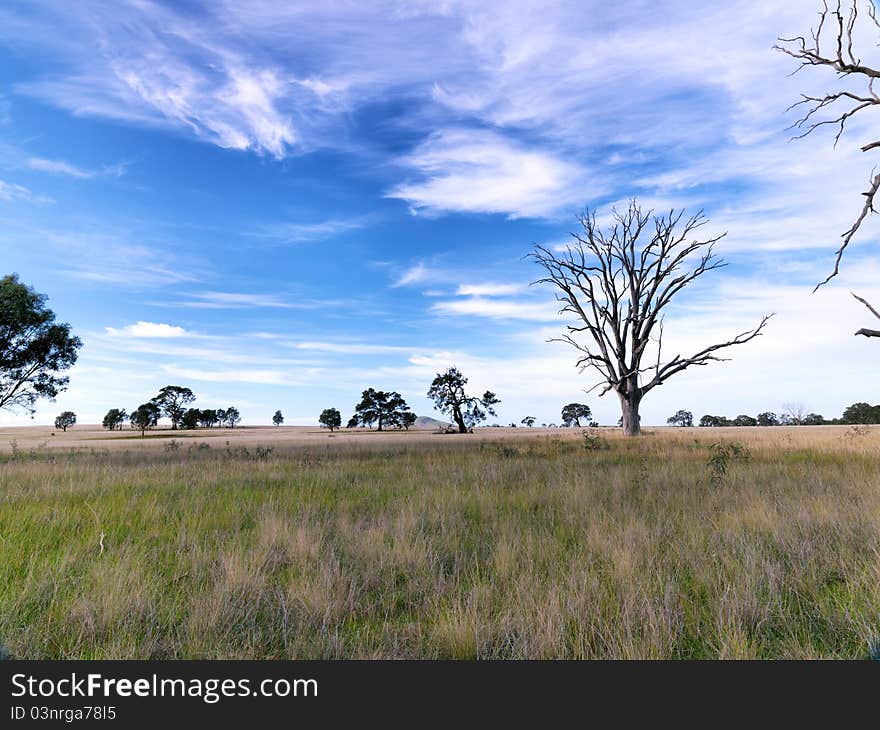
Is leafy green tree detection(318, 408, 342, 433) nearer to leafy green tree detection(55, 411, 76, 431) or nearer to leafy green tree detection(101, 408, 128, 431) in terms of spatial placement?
leafy green tree detection(101, 408, 128, 431)

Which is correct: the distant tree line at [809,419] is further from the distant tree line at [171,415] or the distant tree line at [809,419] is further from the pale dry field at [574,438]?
the distant tree line at [171,415]

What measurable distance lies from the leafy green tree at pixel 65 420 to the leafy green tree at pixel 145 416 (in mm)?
32113

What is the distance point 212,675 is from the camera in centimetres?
312

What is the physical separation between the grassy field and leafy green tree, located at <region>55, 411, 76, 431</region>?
13587 centimetres

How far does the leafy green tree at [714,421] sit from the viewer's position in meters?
95.5

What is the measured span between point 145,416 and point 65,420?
4294 cm

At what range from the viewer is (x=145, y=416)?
303ft

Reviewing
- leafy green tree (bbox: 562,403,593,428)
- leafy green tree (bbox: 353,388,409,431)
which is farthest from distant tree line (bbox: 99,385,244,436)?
leafy green tree (bbox: 562,403,593,428)

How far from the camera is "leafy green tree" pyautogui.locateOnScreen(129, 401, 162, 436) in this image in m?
92.5

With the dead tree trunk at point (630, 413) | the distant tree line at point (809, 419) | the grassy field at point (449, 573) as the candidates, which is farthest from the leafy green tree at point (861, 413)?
the grassy field at point (449, 573)

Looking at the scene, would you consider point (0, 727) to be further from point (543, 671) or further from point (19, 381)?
point (19, 381)

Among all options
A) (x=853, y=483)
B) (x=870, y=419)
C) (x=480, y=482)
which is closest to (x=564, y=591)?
(x=480, y=482)

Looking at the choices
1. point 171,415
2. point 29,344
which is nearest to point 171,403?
point 171,415

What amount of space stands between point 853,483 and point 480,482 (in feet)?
24.1
